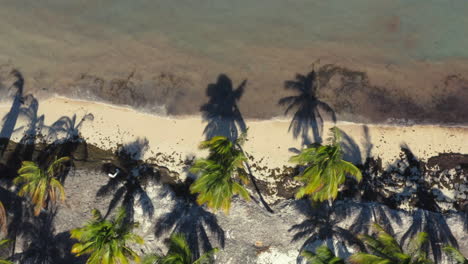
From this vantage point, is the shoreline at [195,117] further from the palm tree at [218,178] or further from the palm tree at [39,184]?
the palm tree at [218,178]

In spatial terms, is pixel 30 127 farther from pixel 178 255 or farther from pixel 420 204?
pixel 420 204

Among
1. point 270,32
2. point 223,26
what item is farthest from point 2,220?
point 270,32

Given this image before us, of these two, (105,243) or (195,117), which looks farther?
(195,117)

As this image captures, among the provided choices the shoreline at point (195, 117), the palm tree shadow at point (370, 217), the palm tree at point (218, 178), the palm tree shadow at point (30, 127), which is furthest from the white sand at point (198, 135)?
the palm tree at point (218, 178)

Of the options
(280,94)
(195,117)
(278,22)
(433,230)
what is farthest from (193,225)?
(278,22)

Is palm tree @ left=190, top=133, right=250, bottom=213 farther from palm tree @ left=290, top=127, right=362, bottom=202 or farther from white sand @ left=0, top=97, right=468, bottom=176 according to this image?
white sand @ left=0, top=97, right=468, bottom=176

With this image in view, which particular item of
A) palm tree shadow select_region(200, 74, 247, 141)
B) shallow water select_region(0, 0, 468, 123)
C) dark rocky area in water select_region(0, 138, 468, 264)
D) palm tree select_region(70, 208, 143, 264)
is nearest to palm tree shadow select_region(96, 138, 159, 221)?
dark rocky area in water select_region(0, 138, 468, 264)
